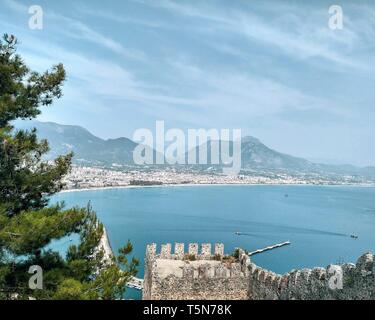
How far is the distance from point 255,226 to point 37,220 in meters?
69.3

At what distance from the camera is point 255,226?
74438mm

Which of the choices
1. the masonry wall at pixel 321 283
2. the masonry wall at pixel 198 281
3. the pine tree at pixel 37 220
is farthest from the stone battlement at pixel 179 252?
the pine tree at pixel 37 220

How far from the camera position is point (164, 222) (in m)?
74.9

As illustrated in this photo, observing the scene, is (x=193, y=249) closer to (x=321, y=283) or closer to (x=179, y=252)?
(x=179, y=252)

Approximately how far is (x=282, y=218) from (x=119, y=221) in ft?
102

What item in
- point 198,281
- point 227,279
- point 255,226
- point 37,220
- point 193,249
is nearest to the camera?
point 37,220

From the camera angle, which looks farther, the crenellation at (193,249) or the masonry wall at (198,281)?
the crenellation at (193,249)

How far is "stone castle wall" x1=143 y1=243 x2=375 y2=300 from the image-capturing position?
7.74 m

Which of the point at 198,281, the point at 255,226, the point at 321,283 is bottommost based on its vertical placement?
the point at 255,226

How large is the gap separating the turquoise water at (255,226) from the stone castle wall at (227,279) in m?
22.5

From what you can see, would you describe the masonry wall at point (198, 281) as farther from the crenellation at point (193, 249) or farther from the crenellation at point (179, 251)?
the crenellation at point (193, 249)

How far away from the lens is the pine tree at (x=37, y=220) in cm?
743

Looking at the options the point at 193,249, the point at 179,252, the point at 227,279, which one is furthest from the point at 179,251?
the point at 227,279
